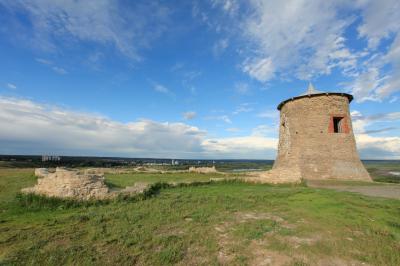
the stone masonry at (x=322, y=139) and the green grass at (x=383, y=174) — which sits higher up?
the stone masonry at (x=322, y=139)

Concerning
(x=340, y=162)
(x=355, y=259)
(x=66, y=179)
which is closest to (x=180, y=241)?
(x=355, y=259)

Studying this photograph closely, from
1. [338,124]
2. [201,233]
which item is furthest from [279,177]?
[201,233]

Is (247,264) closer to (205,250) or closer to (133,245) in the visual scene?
(205,250)

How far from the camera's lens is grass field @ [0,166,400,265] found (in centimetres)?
433

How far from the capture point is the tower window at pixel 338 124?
60.5 ft

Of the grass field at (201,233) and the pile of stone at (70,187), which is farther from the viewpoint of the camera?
the pile of stone at (70,187)

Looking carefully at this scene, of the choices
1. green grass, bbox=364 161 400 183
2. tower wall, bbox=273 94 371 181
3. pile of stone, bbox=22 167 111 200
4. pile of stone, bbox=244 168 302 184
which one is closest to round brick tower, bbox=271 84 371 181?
tower wall, bbox=273 94 371 181

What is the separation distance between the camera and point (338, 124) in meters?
18.8

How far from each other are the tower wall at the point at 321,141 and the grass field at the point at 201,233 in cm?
926

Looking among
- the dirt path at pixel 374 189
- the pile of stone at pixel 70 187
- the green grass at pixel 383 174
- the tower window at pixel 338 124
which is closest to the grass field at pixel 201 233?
the pile of stone at pixel 70 187

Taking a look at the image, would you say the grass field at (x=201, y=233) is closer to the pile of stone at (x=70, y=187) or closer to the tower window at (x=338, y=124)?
the pile of stone at (x=70, y=187)

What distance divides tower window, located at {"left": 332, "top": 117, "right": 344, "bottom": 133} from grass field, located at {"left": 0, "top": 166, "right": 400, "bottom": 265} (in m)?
11.1

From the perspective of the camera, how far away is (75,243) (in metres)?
4.87

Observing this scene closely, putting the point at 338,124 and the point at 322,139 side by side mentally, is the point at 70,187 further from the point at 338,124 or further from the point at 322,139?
the point at 338,124
